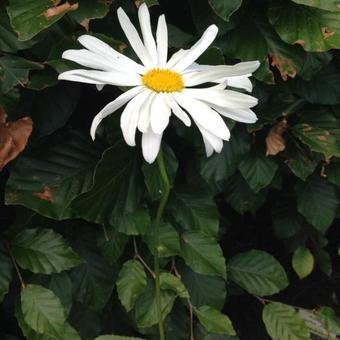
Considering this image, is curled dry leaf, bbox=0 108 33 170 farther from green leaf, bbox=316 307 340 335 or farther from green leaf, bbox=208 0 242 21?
green leaf, bbox=316 307 340 335

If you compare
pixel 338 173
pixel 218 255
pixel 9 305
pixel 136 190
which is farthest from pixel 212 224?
pixel 9 305

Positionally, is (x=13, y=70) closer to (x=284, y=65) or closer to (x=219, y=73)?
(x=219, y=73)

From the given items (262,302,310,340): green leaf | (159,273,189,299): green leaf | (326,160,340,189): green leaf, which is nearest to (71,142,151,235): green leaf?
(159,273,189,299): green leaf

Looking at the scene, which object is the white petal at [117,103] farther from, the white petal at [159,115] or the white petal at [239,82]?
the white petal at [239,82]

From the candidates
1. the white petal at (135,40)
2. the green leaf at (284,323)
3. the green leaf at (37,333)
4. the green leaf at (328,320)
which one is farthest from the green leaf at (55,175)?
the green leaf at (328,320)

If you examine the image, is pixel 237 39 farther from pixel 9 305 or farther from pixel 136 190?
pixel 9 305

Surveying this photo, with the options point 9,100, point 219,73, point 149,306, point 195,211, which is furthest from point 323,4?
point 149,306

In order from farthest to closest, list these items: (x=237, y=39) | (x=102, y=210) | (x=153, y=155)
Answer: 1. (x=237, y=39)
2. (x=102, y=210)
3. (x=153, y=155)

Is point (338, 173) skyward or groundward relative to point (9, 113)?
groundward
